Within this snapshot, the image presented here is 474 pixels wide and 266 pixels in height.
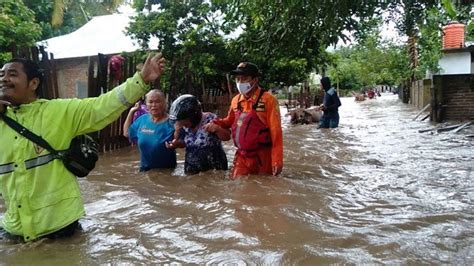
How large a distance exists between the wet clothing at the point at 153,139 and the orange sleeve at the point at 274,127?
1.32 m

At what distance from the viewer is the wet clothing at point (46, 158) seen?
3.04 meters

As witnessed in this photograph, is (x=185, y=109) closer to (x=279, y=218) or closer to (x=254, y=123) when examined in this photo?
(x=254, y=123)

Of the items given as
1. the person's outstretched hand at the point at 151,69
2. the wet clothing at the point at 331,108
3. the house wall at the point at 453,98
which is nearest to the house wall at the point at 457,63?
the house wall at the point at 453,98

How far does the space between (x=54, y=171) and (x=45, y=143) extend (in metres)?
0.20

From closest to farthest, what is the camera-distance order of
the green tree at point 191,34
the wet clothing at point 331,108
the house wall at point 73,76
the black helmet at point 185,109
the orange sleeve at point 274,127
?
the orange sleeve at point 274,127
the black helmet at point 185,109
the wet clothing at point 331,108
the green tree at point 191,34
the house wall at point 73,76

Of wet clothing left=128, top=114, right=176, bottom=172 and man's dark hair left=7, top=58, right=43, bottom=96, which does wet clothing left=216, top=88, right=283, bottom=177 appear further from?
man's dark hair left=7, top=58, right=43, bottom=96

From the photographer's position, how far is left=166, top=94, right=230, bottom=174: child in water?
536 centimetres

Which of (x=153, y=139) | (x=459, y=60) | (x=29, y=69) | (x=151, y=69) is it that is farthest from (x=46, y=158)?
(x=459, y=60)

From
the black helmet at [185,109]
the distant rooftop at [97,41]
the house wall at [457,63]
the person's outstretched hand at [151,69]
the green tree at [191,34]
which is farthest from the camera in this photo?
the house wall at [457,63]

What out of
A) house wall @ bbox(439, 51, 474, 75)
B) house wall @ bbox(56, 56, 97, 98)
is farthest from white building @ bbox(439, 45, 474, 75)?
Answer: house wall @ bbox(56, 56, 97, 98)

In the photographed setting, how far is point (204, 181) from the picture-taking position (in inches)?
212

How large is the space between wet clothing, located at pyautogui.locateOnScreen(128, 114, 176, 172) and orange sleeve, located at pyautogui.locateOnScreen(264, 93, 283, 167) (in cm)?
132

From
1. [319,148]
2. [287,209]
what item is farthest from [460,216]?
[319,148]

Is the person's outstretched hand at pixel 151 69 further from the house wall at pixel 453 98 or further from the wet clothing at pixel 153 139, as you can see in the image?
the house wall at pixel 453 98
